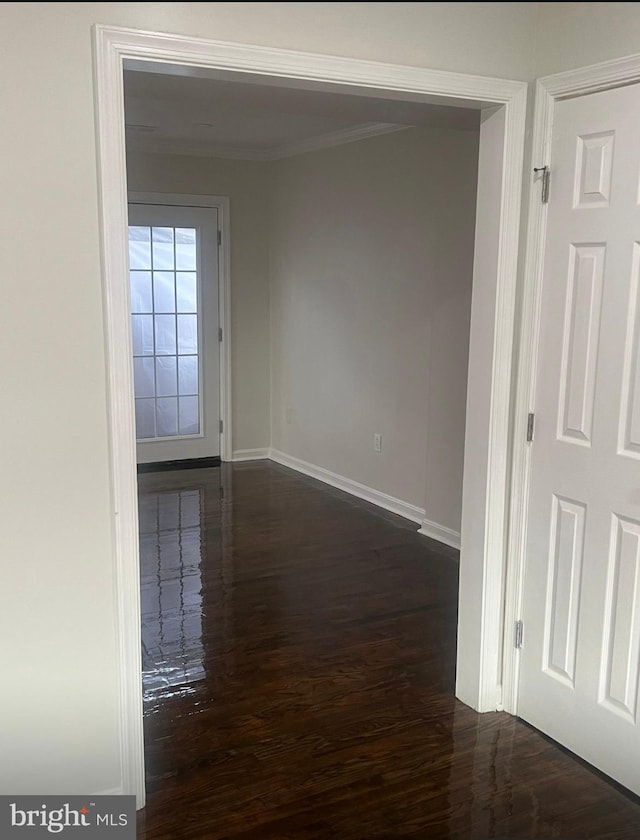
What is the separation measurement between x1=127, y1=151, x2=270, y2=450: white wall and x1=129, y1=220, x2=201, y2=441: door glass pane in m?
0.33

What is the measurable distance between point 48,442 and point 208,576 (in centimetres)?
215

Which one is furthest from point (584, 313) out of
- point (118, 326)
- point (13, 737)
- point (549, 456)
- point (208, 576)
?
point (208, 576)

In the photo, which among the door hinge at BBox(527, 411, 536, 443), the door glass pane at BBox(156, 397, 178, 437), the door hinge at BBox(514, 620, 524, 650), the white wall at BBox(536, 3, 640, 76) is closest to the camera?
the white wall at BBox(536, 3, 640, 76)

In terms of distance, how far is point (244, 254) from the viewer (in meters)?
6.35

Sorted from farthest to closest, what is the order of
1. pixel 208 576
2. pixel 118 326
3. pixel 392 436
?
pixel 392 436 < pixel 208 576 < pixel 118 326

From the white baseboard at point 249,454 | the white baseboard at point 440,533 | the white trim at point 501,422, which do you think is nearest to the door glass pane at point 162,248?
the white baseboard at point 249,454

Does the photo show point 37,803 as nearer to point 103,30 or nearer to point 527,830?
point 527,830

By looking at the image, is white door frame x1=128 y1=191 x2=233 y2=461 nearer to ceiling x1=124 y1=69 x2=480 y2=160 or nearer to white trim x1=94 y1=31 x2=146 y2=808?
ceiling x1=124 y1=69 x2=480 y2=160

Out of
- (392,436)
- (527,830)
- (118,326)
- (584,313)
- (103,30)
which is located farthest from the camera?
(392,436)

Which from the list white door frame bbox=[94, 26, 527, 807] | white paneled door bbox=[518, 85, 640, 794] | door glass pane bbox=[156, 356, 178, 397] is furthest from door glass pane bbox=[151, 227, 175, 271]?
white paneled door bbox=[518, 85, 640, 794]

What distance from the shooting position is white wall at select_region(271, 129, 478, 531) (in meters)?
4.40

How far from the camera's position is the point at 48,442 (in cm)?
200

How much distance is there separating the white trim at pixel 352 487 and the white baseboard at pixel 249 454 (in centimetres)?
6

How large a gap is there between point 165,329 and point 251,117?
6.37 ft
